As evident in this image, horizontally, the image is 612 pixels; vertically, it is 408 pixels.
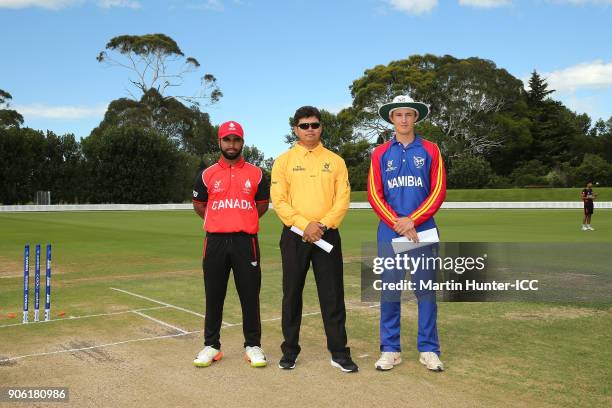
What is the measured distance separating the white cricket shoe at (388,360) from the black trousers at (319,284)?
285 millimetres

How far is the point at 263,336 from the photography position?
6.24m

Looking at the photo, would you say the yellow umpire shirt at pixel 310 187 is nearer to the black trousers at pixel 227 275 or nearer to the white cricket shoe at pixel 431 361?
the black trousers at pixel 227 275

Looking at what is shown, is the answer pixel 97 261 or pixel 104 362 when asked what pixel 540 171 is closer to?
pixel 97 261

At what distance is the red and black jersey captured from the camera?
526 cm

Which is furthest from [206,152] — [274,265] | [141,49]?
[274,265]

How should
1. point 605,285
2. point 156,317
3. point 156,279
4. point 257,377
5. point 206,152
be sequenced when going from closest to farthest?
point 257,377
point 156,317
point 605,285
point 156,279
point 206,152

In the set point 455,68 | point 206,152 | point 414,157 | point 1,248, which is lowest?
point 1,248

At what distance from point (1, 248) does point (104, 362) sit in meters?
13.6

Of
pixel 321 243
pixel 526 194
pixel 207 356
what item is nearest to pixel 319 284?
pixel 321 243

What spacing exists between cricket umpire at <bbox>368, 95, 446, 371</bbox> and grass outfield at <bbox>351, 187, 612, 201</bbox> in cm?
4644

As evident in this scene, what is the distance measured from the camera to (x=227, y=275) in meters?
5.39

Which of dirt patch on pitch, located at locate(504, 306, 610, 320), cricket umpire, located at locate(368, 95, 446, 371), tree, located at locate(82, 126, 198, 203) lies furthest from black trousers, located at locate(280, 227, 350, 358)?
tree, located at locate(82, 126, 198, 203)

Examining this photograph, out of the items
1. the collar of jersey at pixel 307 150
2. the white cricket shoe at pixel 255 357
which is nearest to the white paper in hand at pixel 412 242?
the collar of jersey at pixel 307 150

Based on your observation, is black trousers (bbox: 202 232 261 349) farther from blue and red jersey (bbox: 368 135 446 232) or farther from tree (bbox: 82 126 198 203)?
tree (bbox: 82 126 198 203)
